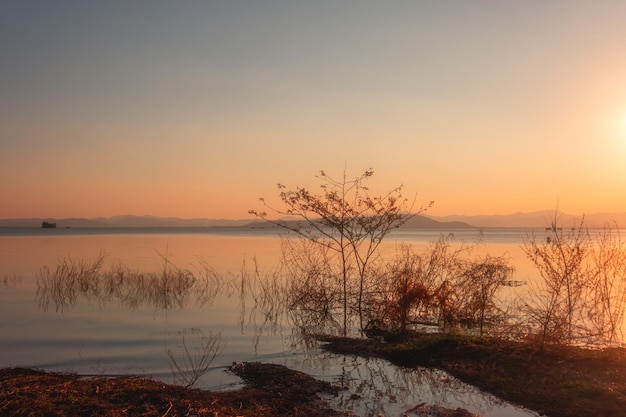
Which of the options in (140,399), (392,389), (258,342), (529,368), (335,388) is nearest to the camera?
(140,399)

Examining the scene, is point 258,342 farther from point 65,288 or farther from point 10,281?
point 10,281

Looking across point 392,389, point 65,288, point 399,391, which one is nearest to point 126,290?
point 65,288

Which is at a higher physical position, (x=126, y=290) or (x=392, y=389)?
(x=126, y=290)

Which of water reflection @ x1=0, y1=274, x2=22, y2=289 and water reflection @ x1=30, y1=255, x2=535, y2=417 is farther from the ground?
water reflection @ x1=0, y1=274, x2=22, y2=289

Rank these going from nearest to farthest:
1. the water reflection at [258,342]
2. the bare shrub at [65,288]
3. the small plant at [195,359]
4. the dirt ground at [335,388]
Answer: the dirt ground at [335,388] → the water reflection at [258,342] → the small plant at [195,359] → the bare shrub at [65,288]

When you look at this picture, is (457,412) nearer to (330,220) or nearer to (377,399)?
(377,399)

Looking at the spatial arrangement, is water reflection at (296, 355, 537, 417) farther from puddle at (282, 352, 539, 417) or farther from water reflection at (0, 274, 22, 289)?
water reflection at (0, 274, 22, 289)

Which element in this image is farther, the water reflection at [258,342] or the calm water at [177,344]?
the calm water at [177,344]

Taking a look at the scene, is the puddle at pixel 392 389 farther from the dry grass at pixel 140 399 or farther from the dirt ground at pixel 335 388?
the dry grass at pixel 140 399

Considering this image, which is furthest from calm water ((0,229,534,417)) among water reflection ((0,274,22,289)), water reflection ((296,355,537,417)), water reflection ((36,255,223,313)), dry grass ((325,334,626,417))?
dry grass ((325,334,626,417))

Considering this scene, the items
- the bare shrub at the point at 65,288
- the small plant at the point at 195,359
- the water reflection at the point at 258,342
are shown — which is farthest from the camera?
the bare shrub at the point at 65,288

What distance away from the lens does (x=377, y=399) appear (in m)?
9.52

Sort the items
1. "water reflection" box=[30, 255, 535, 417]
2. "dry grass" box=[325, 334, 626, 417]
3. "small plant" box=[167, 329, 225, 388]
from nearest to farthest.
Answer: "dry grass" box=[325, 334, 626, 417] → "water reflection" box=[30, 255, 535, 417] → "small plant" box=[167, 329, 225, 388]

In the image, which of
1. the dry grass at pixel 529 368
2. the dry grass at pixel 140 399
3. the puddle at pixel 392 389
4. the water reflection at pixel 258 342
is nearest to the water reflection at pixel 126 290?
the water reflection at pixel 258 342
